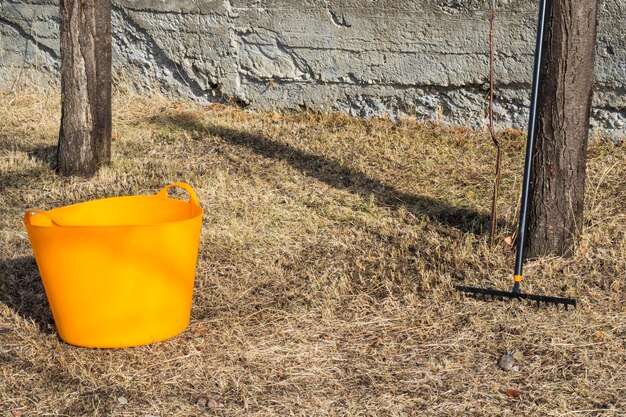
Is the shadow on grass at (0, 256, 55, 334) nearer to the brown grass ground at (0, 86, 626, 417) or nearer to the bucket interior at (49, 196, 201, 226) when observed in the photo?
the brown grass ground at (0, 86, 626, 417)

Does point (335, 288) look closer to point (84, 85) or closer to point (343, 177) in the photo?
point (343, 177)

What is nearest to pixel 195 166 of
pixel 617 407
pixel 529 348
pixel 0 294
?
pixel 0 294

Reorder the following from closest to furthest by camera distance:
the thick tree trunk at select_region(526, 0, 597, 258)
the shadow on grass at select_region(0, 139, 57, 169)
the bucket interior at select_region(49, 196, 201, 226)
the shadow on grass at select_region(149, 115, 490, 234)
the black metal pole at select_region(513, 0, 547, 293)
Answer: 1. the bucket interior at select_region(49, 196, 201, 226)
2. the black metal pole at select_region(513, 0, 547, 293)
3. the thick tree trunk at select_region(526, 0, 597, 258)
4. the shadow on grass at select_region(149, 115, 490, 234)
5. the shadow on grass at select_region(0, 139, 57, 169)

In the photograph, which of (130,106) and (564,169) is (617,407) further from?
(130,106)

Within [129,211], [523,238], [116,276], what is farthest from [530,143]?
[116,276]

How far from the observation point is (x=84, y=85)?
6203 millimetres

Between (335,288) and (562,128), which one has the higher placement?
(562,128)

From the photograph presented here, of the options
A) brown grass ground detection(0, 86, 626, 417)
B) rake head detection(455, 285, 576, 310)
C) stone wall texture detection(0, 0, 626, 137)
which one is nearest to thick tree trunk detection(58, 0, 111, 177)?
brown grass ground detection(0, 86, 626, 417)

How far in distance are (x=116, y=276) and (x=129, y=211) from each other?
22.5 inches

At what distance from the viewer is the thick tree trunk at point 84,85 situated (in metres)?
6.12

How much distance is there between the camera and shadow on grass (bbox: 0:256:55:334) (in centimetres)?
434

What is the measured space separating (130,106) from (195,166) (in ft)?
5.47

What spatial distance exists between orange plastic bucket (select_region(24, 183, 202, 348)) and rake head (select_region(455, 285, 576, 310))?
1361 mm

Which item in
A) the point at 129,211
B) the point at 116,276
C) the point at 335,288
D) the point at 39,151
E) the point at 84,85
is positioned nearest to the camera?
the point at 116,276
